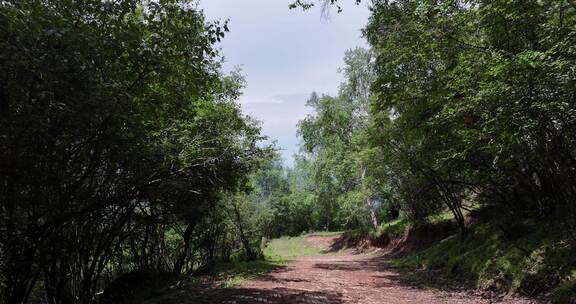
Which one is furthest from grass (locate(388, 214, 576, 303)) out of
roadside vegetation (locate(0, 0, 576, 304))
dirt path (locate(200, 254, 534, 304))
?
dirt path (locate(200, 254, 534, 304))

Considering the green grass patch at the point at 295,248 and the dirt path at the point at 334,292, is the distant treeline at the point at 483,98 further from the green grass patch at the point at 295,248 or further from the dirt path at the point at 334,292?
the green grass patch at the point at 295,248

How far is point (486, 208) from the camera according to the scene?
44.8 ft

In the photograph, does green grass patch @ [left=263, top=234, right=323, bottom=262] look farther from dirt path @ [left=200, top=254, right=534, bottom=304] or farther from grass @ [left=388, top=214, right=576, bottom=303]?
dirt path @ [left=200, top=254, right=534, bottom=304]

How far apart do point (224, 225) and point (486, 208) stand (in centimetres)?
1021

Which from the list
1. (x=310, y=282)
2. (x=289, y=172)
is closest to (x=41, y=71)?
(x=310, y=282)

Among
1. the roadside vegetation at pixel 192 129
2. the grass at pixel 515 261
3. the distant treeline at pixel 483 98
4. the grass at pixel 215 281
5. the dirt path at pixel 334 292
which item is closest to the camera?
the roadside vegetation at pixel 192 129

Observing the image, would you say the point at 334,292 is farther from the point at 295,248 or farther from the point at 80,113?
the point at 295,248

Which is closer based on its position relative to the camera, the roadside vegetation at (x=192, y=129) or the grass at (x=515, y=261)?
the roadside vegetation at (x=192, y=129)

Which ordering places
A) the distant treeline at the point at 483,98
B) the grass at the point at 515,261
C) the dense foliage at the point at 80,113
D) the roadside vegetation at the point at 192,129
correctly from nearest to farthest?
the dense foliage at the point at 80,113 < the roadside vegetation at the point at 192,129 < the distant treeline at the point at 483,98 < the grass at the point at 515,261

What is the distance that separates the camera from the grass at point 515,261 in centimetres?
653

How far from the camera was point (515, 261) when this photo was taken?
7.94 m

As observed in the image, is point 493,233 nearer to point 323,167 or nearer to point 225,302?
point 225,302

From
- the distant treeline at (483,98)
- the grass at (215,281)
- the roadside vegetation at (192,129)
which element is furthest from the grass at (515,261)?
the grass at (215,281)

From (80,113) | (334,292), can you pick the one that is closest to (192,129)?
(80,113)
